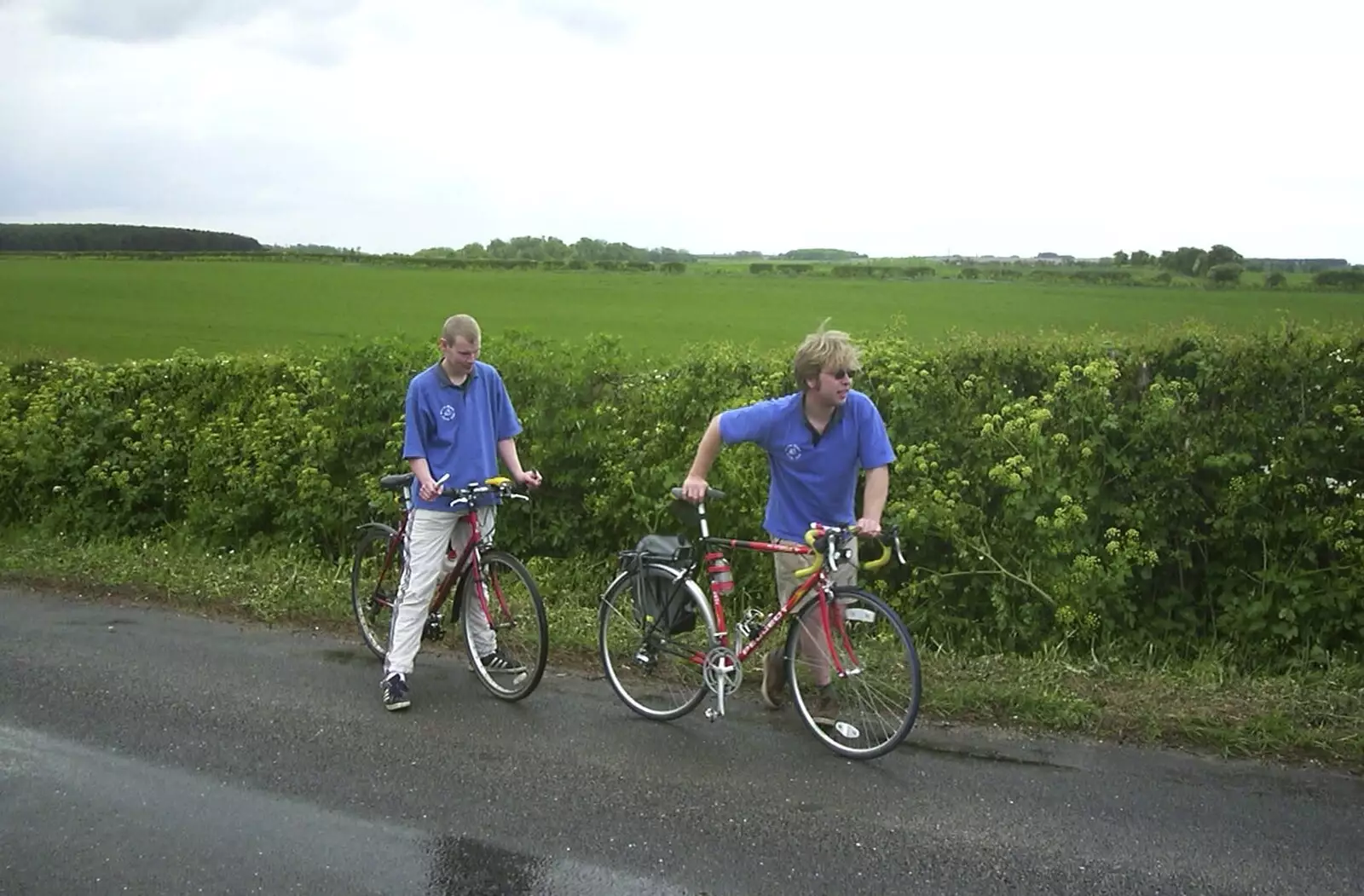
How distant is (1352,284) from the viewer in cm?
920

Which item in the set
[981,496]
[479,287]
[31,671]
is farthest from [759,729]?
[479,287]

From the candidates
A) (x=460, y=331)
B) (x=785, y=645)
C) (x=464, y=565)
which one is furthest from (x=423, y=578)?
(x=785, y=645)

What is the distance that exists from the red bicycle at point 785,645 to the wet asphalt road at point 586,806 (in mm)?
172

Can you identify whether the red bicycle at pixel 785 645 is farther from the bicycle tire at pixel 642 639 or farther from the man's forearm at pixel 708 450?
the man's forearm at pixel 708 450

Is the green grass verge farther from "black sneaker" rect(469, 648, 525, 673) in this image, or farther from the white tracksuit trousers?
the white tracksuit trousers

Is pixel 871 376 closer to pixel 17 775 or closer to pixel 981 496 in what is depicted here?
pixel 981 496

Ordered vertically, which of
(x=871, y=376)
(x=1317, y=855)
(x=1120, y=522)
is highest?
(x=871, y=376)

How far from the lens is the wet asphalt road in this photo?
4.12 meters

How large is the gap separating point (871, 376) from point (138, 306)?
31.9 meters

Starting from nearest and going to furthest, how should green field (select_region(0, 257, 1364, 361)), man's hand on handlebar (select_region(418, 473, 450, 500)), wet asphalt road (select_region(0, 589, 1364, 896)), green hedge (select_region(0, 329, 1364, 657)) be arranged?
wet asphalt road (select_region(0, 589, 1364, 896)) → man's hand on handlebar (select_region(418, 473, 450, 500)) → green hedge (select_region(0, 329, 1364, 657)) → green field (select_region(0, 257, 1364, 361))

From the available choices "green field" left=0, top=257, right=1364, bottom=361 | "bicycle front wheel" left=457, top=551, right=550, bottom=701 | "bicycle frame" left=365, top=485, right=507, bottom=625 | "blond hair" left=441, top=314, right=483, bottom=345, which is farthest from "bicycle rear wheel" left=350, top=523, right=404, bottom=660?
"green field" left=0, top=257, right=1364, bottom=361

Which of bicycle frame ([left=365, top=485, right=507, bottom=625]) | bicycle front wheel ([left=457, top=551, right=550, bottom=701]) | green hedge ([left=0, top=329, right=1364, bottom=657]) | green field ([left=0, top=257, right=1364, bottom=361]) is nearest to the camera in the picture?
bicycle front wheel ([left=457, top=551, right=550, bottom=701])

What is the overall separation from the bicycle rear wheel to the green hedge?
1907 millimetres

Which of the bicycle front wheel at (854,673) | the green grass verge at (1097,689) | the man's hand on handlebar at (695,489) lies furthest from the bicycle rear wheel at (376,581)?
the bicycle front wheel at (854,673)
